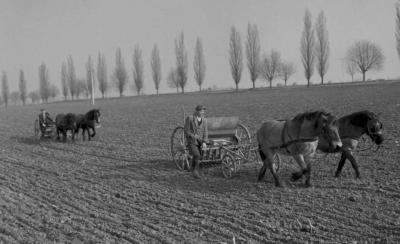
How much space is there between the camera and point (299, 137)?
296 inches

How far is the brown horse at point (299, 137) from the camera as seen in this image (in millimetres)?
7052

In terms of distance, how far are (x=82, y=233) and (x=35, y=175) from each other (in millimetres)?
5203

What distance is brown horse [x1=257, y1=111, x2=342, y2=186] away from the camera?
7052 millimetres

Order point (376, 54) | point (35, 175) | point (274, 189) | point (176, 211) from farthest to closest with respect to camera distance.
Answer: point (376, 54) < point (35, 175) < point (274, 189) < point (176, 211)

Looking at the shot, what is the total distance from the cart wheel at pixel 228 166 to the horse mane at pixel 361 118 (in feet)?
8.75

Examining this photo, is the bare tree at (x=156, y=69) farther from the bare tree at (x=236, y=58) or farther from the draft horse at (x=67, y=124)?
the draft horse at (x=67, y=124)

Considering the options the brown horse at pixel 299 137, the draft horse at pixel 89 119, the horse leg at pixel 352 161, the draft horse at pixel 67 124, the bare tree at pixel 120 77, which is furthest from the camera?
the bare tree at pixel 120 77

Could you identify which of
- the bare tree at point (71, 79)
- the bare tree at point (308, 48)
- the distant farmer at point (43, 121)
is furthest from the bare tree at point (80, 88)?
the distant farmer at point (43, 121)

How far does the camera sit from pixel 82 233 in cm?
564

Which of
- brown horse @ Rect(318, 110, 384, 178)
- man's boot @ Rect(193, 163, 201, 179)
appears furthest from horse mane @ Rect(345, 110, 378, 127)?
man's boot @ Rect(193, 163, 201, 179)

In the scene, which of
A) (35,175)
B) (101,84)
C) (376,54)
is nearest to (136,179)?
(35,175)

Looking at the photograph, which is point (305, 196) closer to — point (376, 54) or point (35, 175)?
point (35, 175)

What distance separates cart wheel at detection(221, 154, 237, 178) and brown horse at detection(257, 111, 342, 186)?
71 cm

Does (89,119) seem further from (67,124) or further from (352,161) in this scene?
(352,161)
